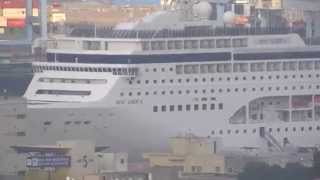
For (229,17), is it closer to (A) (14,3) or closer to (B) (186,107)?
(B) (186,107)

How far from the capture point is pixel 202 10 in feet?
121

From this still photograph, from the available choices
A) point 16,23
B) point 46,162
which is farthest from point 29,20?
point 46,162

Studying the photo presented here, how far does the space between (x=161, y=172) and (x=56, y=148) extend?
1.34 m

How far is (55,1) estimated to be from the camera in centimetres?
5756

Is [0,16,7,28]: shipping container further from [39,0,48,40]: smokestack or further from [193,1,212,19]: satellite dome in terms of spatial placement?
[193,1,212,19]: satellite dome

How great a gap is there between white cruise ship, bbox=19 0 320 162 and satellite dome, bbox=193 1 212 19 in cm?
1

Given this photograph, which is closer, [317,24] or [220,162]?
[220,162]

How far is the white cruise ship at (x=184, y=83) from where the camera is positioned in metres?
35.1

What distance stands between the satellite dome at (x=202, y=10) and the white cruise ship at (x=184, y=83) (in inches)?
0.6

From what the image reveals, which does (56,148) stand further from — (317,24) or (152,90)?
(317,24)

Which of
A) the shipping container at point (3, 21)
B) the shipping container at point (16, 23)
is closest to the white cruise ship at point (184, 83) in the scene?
the shipping container at point (3, 21)

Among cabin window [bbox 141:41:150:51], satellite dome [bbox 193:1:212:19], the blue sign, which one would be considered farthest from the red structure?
the blue sign

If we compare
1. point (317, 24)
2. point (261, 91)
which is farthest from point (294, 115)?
point (317, 24)

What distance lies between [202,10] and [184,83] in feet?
5.35
